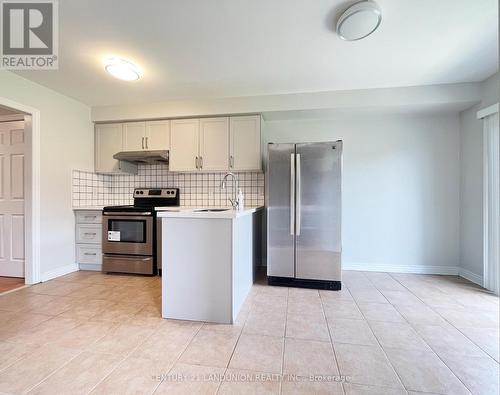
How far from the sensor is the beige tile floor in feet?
4.22

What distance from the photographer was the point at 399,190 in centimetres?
326

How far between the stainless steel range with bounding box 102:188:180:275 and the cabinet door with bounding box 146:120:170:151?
36.2 inches

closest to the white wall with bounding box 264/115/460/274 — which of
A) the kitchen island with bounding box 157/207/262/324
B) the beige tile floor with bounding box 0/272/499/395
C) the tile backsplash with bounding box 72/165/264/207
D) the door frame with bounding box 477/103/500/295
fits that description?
the door frame with bounding box 477/103/500/295

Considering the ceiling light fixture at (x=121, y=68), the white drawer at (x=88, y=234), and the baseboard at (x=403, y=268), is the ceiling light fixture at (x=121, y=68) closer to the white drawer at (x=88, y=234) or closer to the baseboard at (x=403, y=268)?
the white drawer at (x=88, y=234)

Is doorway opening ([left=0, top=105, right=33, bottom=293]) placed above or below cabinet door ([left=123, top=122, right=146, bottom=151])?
below

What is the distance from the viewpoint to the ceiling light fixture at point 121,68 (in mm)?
2293

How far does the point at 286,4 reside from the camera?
1.62 metres

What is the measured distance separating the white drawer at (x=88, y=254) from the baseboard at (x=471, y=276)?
4807mm

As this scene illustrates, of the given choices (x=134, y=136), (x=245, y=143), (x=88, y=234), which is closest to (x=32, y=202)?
(x=88, y=234)

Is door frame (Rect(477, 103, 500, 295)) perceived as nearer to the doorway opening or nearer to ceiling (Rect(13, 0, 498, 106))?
ceiling (Rect(13, 0, 498, 106))

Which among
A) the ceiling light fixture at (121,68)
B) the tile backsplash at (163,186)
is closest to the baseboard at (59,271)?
the tile backsplash at (163,186)

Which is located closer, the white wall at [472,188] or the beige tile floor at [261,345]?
the beige tile floor at [261,345]

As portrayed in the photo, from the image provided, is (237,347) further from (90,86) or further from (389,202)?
(90,86)

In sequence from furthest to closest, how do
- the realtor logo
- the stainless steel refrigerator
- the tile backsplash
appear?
1. the tile backsplash
2. the stainless steel refrigerator
3. the realtor logo
